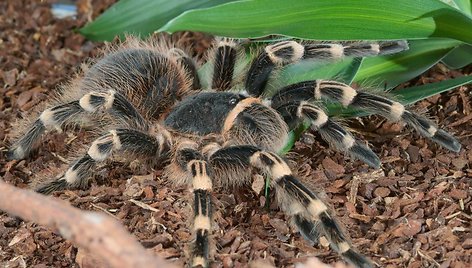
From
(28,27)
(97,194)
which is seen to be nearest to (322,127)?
(97,194)

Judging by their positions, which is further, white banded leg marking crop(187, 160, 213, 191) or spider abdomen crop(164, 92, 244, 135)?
spider abdomen crop(164, 92, 244, 135)

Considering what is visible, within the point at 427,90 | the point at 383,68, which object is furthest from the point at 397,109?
the point at 383,68

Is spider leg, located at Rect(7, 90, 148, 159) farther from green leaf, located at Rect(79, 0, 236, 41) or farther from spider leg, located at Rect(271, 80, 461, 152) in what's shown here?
spider leg, located at Rect(271, 80, 461, 152)

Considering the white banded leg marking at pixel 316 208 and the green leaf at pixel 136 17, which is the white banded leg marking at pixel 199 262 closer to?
the white banded leg marking at pixel 316 208

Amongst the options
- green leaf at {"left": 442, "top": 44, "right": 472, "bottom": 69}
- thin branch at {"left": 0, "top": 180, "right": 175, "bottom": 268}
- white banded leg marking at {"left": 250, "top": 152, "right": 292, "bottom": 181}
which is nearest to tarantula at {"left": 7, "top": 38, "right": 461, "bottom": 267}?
white banded leg marking at {"left": 250, "top": 152, "right": 292, "bottom": 181}

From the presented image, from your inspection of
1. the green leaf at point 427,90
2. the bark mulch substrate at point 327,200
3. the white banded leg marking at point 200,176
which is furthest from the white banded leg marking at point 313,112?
the white banded leg marking at point 200,176

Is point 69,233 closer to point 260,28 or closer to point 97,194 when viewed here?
point 97,194
